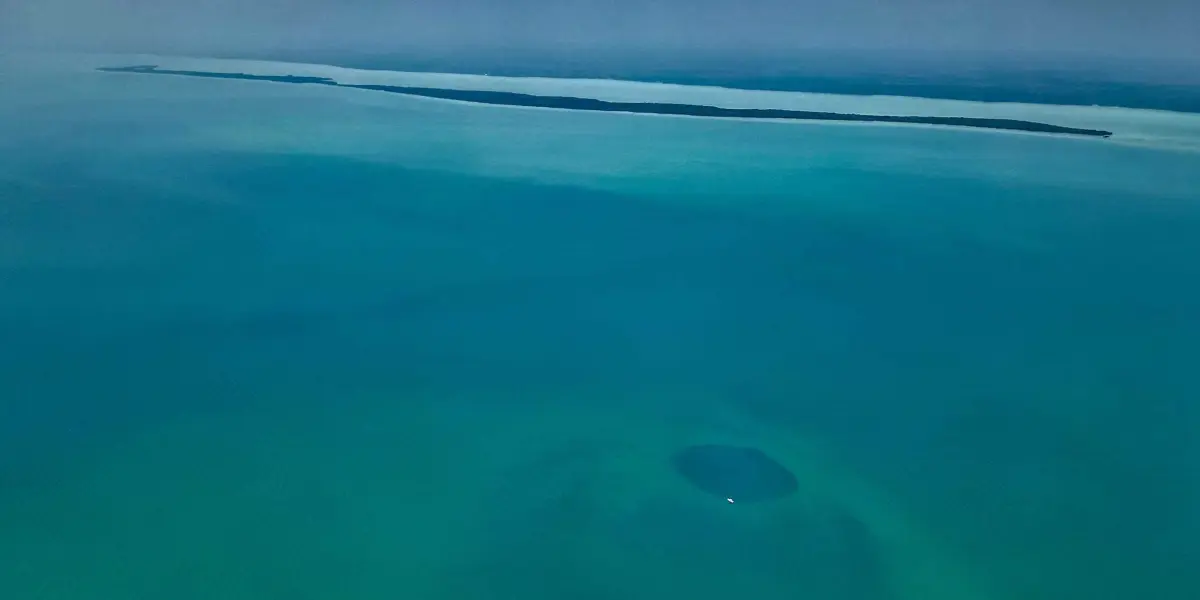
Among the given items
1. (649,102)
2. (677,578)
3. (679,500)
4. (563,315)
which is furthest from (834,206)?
(649,102)

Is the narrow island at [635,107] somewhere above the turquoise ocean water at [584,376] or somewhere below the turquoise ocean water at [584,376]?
above

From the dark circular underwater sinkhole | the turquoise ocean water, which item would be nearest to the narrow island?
the turquoise ocean water

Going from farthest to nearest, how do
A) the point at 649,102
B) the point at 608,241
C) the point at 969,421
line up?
1. the point at 649,102
2. the point at 608,241
3. the point at 969,421

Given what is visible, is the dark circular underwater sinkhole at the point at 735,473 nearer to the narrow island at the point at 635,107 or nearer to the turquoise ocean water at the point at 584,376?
the turquoise ocean water at the point at 584,376

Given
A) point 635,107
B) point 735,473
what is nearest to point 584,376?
point 735,473

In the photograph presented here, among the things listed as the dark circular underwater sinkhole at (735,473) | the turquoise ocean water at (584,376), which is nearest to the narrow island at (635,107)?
the turquoise ocean water at (584,376)

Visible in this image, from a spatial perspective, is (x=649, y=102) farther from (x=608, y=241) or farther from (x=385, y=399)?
(x=385, y=399)
